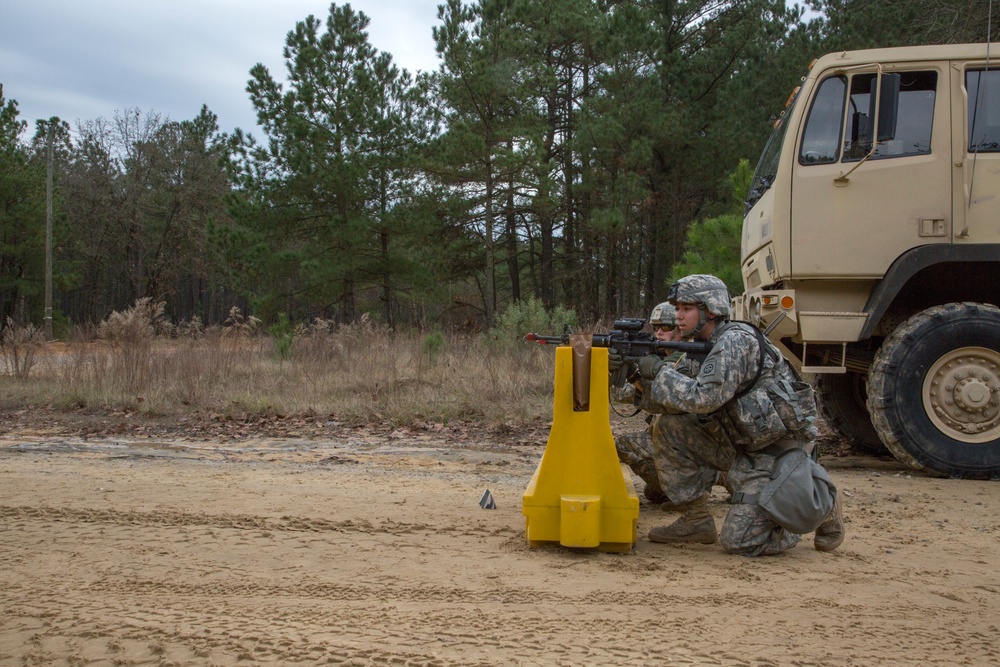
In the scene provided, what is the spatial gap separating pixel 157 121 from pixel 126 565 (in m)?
37.3

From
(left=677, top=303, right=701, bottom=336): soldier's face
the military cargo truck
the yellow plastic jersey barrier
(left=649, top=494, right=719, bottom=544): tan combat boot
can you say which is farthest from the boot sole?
the military cargo truck

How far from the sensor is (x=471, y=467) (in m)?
6.28

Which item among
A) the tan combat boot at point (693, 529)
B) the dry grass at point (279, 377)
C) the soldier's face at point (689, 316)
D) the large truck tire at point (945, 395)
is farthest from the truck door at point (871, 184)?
the dry grass at point (279, 377)

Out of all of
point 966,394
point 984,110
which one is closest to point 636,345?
point 966,394

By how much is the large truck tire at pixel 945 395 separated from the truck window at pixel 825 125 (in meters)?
1.46

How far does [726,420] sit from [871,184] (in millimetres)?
2929

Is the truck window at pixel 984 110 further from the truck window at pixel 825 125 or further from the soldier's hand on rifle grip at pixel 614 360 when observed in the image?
the soldier's hand on rifle grip at pixel 614 360

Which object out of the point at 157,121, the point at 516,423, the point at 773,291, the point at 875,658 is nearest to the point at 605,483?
the point at 875,658

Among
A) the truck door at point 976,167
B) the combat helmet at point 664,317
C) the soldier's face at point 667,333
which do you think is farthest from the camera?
the truck door at point 976,167

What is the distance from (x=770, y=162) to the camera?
21.9ft

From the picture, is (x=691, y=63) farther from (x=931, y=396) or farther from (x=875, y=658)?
(x=875, y=658)

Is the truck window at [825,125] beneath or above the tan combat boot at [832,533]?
Result: above

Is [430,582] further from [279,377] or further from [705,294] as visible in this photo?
[279,377]

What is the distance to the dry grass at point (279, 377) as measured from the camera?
884 cm
